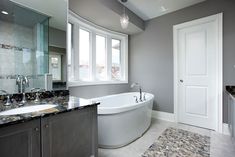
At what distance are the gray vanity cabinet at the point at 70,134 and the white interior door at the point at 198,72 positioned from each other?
2471 millimetres

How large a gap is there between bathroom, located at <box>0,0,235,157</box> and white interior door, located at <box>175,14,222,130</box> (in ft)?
0.06

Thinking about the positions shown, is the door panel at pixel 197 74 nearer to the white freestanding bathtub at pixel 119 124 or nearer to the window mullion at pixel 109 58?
the white freestanding bathtub at pixel 119 124

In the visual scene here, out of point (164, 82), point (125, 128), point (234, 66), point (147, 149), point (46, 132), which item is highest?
point (234, 66)

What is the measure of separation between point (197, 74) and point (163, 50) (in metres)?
0.95

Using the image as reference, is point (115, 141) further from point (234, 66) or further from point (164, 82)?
Result: point (234, 66)

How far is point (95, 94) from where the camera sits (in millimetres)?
3000

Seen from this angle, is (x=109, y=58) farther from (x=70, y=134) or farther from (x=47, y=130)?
(x=47, y=130)

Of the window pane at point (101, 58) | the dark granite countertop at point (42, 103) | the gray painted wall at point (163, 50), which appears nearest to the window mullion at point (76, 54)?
the window pane at point (101, 58)

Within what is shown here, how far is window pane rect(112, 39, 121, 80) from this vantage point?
12.0 ft

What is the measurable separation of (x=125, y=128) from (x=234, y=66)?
2254 mm

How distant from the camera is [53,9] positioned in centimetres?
176

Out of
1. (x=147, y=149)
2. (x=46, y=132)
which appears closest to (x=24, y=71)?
(x=46, y=132)

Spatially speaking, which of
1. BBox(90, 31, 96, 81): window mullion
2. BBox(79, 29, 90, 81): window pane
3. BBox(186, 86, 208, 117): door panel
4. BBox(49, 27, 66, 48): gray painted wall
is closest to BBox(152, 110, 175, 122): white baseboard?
BBox(186, 86, 208, 117): door panel

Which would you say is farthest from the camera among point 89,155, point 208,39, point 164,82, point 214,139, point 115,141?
point 164,82
